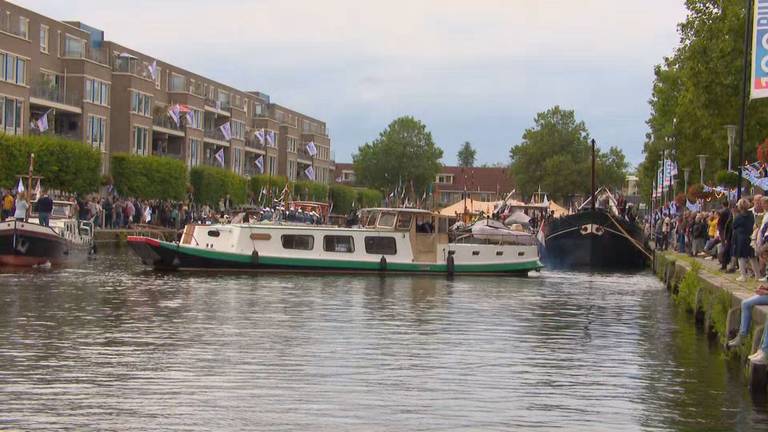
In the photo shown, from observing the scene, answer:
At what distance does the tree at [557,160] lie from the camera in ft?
469

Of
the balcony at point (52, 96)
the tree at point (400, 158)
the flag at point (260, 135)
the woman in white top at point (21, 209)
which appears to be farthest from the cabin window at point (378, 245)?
the tree at point (400, 158)

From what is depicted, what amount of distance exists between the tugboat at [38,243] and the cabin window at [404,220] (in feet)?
38.0

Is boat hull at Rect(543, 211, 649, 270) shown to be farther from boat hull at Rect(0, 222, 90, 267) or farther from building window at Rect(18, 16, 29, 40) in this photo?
building window at Rect(18, 16, 29, 40)

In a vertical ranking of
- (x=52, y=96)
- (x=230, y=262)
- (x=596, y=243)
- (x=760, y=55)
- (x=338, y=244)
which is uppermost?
(x=52, y=96)

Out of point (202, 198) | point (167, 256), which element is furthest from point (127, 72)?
point (167, 256)

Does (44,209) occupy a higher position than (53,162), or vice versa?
(53,162)

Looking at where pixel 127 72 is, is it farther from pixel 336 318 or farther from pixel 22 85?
pixel 336 318

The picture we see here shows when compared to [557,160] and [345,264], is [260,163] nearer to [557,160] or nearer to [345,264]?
[557,160]

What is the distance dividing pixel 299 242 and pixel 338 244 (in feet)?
4.54

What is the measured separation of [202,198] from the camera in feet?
337

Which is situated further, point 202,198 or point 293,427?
point 202,198

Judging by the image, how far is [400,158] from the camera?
184m

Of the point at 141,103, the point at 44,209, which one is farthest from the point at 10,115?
the point at 44,209

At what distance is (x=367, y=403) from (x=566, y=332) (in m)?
10.5
